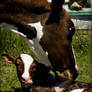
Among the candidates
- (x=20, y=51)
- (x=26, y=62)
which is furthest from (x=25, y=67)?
(x=20, y=51)

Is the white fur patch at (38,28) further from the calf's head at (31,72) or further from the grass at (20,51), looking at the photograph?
the grass at (20,51)

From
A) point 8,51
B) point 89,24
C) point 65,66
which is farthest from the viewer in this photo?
point 89,24

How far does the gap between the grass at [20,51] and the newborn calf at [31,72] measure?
1.01m

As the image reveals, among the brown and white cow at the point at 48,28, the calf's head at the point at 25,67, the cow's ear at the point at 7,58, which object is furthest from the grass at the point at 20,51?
the brown and white cow at the point at 48,28

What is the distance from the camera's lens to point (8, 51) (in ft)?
24.2

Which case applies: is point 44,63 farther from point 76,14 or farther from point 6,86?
point 76,14

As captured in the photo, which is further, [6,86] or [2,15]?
[6,86]

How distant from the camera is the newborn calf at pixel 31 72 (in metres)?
4.76

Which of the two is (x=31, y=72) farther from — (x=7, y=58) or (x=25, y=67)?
(x=7, y=58)

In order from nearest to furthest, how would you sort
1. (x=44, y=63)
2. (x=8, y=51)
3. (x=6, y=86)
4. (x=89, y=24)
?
1. (x=44, y=63)
2. (x=6, y=86)
3. (x=8, y=51)
4. (x=89, y=24)

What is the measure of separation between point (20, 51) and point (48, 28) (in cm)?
291

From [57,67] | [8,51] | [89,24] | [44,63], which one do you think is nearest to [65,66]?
[57,67]

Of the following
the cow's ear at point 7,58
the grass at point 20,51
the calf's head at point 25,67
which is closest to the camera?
the calf's head at point 25,67

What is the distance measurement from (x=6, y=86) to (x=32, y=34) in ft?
4.91
